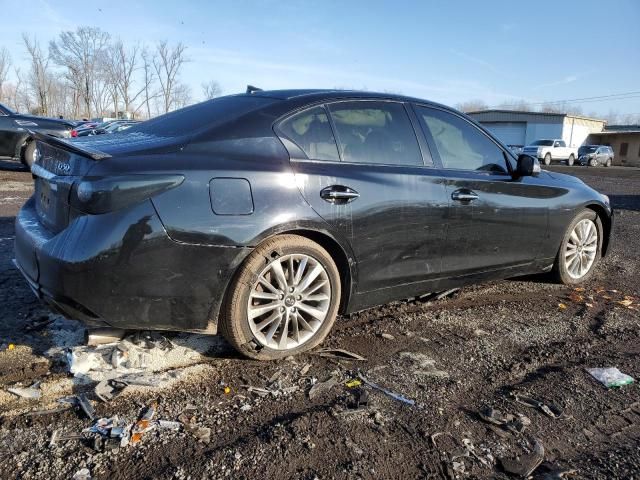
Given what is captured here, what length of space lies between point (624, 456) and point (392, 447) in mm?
1025

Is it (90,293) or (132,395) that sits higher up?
(90,293)

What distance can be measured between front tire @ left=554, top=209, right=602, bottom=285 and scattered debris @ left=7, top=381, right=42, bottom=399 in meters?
4.20

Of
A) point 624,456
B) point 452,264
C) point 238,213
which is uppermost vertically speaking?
point 238,213

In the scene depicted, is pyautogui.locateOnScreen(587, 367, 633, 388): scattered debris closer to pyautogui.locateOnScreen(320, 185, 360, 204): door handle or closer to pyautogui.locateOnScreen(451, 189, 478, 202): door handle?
pyautogui.locateOnScreen(451, 189, 478, 202): door handle

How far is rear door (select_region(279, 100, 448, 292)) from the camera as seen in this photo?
3135 millimetres

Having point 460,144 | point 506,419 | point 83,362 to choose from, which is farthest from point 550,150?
point 83,362

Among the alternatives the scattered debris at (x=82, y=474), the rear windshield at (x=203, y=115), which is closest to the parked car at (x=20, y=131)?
the rear windshield at (x=203, y=115)

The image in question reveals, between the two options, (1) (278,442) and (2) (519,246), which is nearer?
(1) (278,442)

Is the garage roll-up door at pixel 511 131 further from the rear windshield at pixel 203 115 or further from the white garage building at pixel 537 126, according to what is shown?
the rear windshield at pixel 203 115

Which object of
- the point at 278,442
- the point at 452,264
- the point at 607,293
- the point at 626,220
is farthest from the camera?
the point at 626,220

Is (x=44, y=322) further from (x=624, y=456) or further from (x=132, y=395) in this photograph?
(x=624, y=456)

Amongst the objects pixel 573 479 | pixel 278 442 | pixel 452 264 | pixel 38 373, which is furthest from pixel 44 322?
pixel 573 479

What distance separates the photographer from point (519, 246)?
4.22 m

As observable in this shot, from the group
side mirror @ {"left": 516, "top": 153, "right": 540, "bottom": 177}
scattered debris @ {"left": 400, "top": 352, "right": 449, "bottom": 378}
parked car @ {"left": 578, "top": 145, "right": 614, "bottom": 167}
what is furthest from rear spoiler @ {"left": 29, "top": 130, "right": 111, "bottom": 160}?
parked car @ {"left": 578, "top": 145, "right": 614, "bottom": 167}
